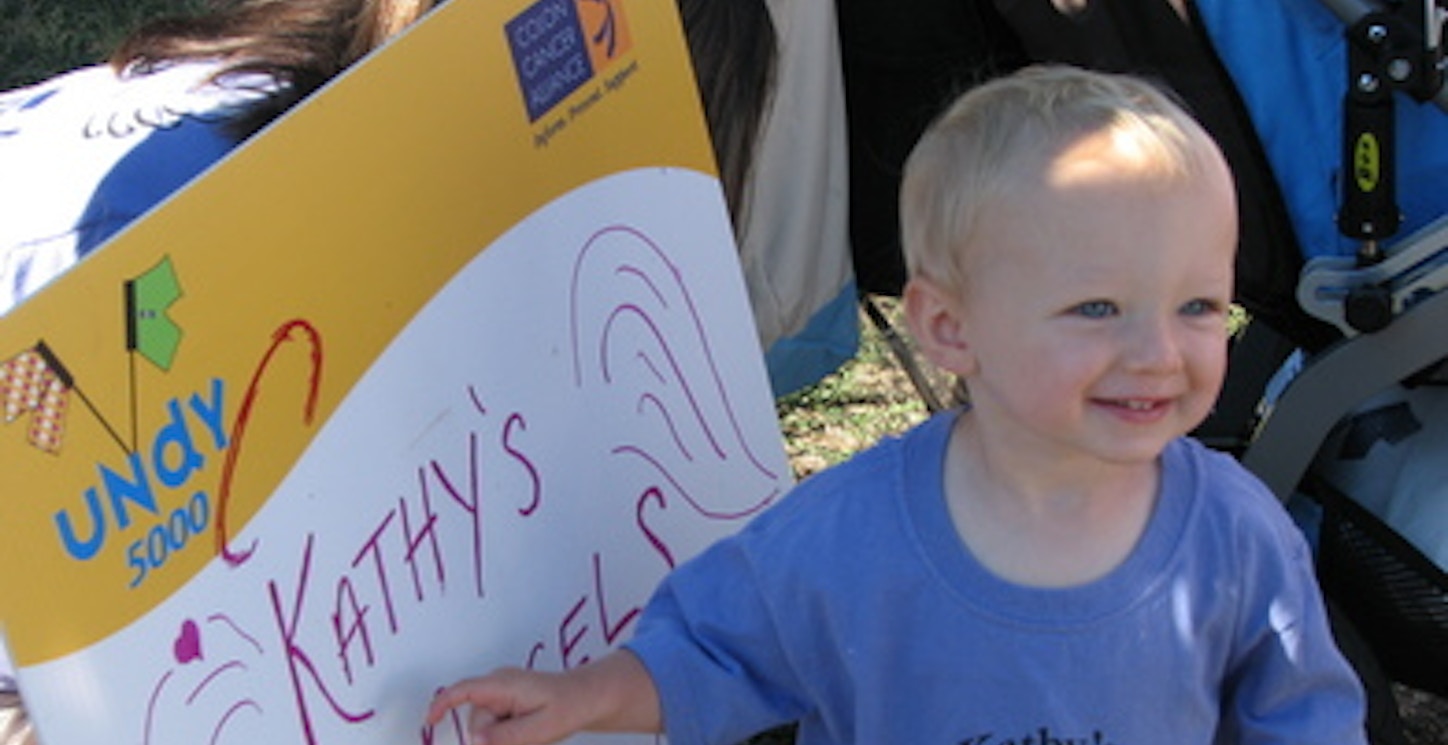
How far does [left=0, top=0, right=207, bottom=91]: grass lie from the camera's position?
4.65 meters

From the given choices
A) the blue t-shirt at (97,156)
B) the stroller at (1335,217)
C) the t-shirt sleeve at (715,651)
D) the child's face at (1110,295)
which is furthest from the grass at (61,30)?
the child's face at (1110,295)

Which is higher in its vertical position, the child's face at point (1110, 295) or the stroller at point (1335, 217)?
the child's face at point (1110, 295)

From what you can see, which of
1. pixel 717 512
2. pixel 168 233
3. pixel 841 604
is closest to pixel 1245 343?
pixel 717 512

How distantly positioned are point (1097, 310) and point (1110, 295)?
2 centimetres

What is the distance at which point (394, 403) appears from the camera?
163 cm

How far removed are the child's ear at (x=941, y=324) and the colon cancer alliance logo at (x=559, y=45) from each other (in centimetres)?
35

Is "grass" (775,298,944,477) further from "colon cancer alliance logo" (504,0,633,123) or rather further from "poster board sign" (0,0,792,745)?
"colon cancer alliance logo" (504,0,633,123)

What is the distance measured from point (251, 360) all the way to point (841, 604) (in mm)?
495

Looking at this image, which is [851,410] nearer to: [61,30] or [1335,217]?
[1335,217]

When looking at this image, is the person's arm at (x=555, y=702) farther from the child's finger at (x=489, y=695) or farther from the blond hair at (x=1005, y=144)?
the blond hair at (x=1005, y=144)

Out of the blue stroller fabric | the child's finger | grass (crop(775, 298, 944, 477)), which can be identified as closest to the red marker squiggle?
the child's finger

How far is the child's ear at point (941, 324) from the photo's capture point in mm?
1671

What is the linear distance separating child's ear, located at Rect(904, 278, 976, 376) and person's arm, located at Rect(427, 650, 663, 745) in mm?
339

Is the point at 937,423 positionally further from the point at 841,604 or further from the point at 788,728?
the point at 788,728
